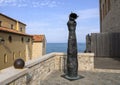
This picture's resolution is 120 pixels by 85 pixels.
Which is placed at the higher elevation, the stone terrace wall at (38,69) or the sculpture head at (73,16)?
the sculpture head at (73,16)

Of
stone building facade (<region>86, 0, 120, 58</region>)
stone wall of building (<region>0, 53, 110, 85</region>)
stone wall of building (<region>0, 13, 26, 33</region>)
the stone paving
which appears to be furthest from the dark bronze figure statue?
stone wall of building (<region>0, 13, 26, 33</region>)

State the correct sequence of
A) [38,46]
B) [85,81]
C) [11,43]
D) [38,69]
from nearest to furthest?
[38,69], [85,81], [11,43], [38,46]

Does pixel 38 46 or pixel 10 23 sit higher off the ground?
pixel 10 23

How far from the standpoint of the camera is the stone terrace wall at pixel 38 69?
5463 millimetres

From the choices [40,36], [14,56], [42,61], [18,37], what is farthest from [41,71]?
[40,36]

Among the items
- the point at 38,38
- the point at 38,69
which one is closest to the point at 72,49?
the point at 38,69

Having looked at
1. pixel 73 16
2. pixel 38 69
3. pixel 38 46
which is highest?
pixel 73 16

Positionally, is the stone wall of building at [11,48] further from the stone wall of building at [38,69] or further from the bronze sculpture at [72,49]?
the bronze sculpture at [72,49]

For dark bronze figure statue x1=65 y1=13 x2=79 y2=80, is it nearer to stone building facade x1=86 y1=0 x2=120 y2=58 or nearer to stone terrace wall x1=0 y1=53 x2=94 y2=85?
stone terrace wall x1=0 y1=53 x2=94 y2=85

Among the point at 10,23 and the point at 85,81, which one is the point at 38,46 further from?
the point at 85,81

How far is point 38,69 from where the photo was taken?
29.5 feet

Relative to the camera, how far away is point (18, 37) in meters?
32.5

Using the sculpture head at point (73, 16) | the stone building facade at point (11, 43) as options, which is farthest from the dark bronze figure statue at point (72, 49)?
the stone building facade at point (11, 43)

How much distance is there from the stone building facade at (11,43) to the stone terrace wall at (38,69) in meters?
14.0
